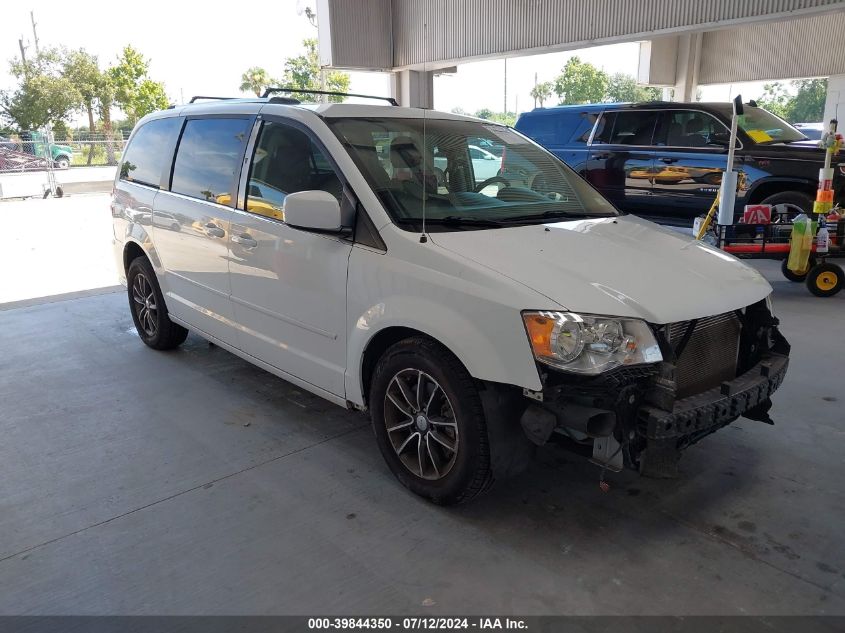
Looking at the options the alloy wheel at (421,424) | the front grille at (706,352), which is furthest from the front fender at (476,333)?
the front grille at (706,352)

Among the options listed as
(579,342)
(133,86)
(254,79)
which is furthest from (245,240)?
(254,79)

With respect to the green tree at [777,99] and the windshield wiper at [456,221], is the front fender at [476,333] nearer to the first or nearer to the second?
the windshield wiper at [456,221]

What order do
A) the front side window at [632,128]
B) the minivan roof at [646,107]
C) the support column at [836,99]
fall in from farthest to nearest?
the support column at [836,99], the front side window at [632,128], the minivan roof at [646,107]

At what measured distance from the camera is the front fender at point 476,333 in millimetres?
2449

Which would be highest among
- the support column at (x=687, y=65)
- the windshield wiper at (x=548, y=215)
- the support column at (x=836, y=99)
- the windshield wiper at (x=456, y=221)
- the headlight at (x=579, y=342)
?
the support column at (x=687, y=65)

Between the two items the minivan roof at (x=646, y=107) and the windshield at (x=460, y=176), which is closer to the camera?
the windshield at (x=460, y=176)

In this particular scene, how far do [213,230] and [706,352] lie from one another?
9.19 feet

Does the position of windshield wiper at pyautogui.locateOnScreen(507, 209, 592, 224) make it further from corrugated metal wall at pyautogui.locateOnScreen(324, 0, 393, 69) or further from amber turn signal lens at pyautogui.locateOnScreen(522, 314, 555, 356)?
corrugated metal wall at pyautogui.locateOnScreen(324, 0, 393, 69)

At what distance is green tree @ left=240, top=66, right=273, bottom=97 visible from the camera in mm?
55031

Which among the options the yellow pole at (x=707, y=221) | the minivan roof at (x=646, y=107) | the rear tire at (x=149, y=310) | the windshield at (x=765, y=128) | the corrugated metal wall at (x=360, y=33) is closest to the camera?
the rear tire at (x=149, y=310)

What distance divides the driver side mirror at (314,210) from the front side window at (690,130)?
703 cm

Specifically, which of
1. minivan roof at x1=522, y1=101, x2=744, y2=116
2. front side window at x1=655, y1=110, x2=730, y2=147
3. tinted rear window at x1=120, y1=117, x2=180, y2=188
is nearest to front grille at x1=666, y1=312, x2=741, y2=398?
tinted rear window at x1=120, y1=117, x2=180, y2=188

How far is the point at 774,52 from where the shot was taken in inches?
896

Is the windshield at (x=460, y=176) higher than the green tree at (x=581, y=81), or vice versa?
the green tree at (x=581, y=81)
